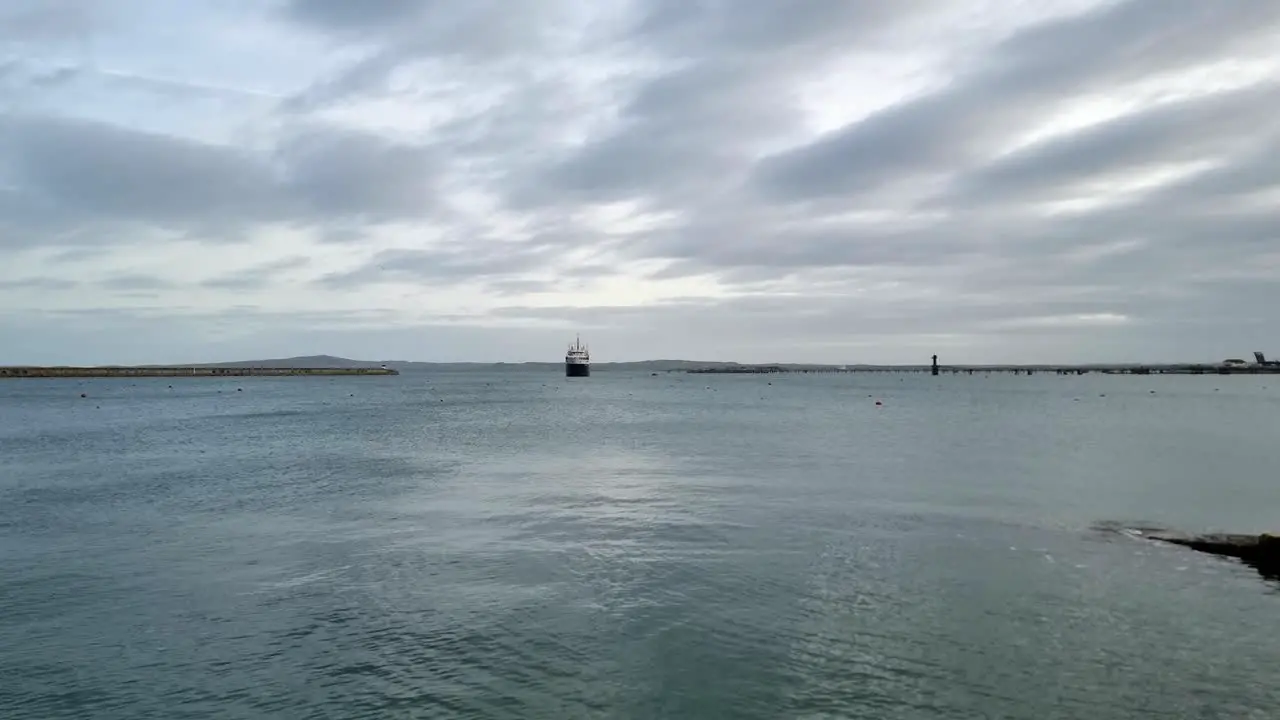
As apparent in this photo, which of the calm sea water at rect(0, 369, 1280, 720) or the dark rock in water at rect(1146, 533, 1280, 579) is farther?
the dark rock in water at rect(1146, 533, 1280, 579)

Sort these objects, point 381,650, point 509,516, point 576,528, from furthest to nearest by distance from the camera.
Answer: point 509,516, point 576,528, point 381,650

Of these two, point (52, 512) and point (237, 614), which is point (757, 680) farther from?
point (52, 512)

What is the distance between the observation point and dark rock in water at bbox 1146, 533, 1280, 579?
1777 cm

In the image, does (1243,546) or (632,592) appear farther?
(1243,546)

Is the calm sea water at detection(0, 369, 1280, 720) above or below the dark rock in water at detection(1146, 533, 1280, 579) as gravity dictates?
below

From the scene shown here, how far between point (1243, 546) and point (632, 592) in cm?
1476

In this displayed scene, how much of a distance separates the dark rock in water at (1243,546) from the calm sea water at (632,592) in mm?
695

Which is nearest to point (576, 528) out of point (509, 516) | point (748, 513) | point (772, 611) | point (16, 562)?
point (509, 516)

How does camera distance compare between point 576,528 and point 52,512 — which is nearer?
point 576,528

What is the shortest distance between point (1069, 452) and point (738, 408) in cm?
4700

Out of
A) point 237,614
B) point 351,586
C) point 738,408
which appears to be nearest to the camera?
point 237,614

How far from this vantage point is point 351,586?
16.7 m

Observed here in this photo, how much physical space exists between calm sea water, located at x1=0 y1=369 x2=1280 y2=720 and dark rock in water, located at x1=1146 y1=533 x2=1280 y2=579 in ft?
2.28

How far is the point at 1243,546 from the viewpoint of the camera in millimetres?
18984
